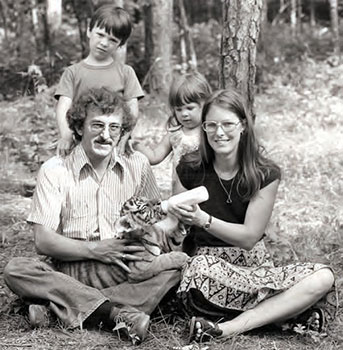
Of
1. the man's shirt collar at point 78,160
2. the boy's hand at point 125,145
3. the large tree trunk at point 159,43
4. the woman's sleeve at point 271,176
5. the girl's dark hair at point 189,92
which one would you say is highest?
the large tree trunk at point 159,43

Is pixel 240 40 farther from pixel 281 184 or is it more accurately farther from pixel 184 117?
pixel 281 184

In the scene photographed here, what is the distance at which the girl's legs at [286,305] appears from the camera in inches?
136

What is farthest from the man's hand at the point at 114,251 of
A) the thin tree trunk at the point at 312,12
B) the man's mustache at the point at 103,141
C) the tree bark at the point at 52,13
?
the thin tree trunk at the point at 312,12

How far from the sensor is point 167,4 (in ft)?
32.2

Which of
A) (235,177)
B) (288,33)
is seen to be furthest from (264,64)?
(235,177)

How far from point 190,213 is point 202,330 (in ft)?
1.93

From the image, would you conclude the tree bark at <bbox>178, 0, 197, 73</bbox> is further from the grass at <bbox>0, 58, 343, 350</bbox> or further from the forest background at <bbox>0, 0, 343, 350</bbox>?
the grass at <bbox>0, 58, 343, 350</bbox>

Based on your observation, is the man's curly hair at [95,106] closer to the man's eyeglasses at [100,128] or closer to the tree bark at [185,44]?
the man's eyeglasses at [100,128]

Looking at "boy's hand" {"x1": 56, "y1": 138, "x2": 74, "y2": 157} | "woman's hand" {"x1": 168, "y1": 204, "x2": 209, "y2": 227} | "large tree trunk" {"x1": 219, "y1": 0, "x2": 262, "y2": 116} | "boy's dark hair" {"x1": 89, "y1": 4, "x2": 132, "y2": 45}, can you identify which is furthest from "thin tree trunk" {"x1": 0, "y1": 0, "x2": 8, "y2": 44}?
"woman's hand" {"x1": 168, "y1": 204, "x2": 209, "y2": 227}

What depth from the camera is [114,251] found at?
3688 millimetres

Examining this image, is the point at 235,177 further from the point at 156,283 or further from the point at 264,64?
the point at 264,64

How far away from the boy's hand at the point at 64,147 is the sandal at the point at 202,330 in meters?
1.23

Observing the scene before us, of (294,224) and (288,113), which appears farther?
(288,113)

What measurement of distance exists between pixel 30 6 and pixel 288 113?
324 inches
